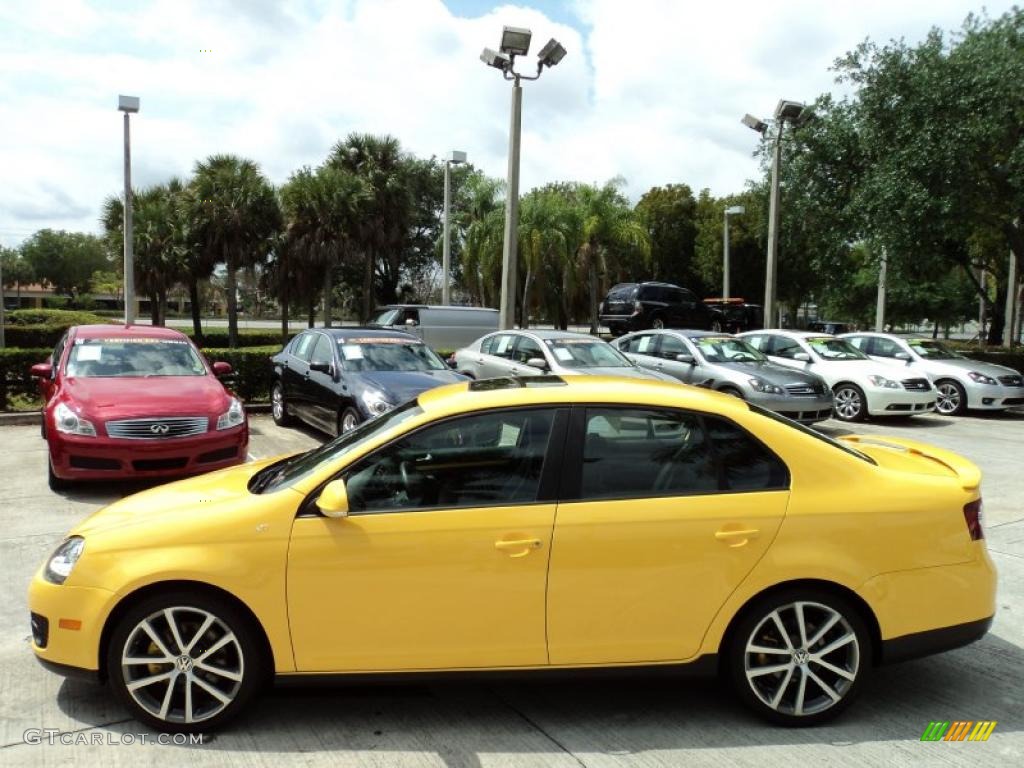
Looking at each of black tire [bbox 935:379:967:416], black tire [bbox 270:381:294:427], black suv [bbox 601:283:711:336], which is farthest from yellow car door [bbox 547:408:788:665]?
black suv [bbox 601:283:711:336]

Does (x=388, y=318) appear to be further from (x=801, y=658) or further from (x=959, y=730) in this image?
(x=959, y=730)

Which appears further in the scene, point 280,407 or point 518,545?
point 280,407

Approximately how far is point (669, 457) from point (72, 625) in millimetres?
2524

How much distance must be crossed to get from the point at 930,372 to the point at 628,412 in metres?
13.9

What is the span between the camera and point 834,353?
14789 millimetres

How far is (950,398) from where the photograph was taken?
49.4 feet

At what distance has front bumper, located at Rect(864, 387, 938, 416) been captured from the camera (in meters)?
13.5

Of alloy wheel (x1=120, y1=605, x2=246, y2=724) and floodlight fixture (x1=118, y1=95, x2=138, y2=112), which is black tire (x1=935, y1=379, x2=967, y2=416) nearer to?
alloy wheel (x1=120, y1=605, x2=246, y2=724)

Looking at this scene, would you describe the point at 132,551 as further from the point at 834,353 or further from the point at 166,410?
the point at 834,353

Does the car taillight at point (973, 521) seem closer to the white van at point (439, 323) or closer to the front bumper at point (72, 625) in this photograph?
the front bumper at point (72, 625)

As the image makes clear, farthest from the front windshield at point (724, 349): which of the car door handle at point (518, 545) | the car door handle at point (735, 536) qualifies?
the car door handle at point (518, 545)

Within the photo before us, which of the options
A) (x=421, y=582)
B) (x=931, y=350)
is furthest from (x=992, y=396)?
(x=421, y=582)

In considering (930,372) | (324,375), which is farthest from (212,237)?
(930,372)

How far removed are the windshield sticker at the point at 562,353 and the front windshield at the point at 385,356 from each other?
2.08m
